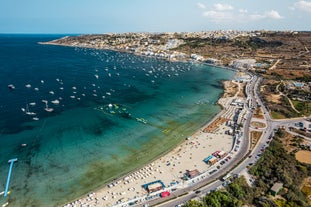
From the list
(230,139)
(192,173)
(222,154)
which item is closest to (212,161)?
(222,154)

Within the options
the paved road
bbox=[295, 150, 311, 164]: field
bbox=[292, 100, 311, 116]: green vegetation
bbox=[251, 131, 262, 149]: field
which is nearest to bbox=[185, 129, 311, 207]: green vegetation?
the paved road

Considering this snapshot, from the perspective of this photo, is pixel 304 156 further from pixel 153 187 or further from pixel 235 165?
pixel 153 187

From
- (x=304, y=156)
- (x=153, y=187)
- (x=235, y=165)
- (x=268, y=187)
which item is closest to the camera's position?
(x=153, y=187)

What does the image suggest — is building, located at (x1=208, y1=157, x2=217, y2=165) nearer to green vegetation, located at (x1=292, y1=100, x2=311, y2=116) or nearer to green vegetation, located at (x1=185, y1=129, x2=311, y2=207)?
green vegetation, located at (x1=185, y1=129, x2=311, y2=207)

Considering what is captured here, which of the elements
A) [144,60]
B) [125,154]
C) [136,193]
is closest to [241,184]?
[136,193]

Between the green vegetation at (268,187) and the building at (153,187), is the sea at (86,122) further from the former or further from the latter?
the green vegetation at (268,187)

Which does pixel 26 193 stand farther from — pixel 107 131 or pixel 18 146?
pixel 107 131

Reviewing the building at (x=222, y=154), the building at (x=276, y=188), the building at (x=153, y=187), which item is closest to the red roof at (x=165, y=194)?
the building at (x=153, y=187)
